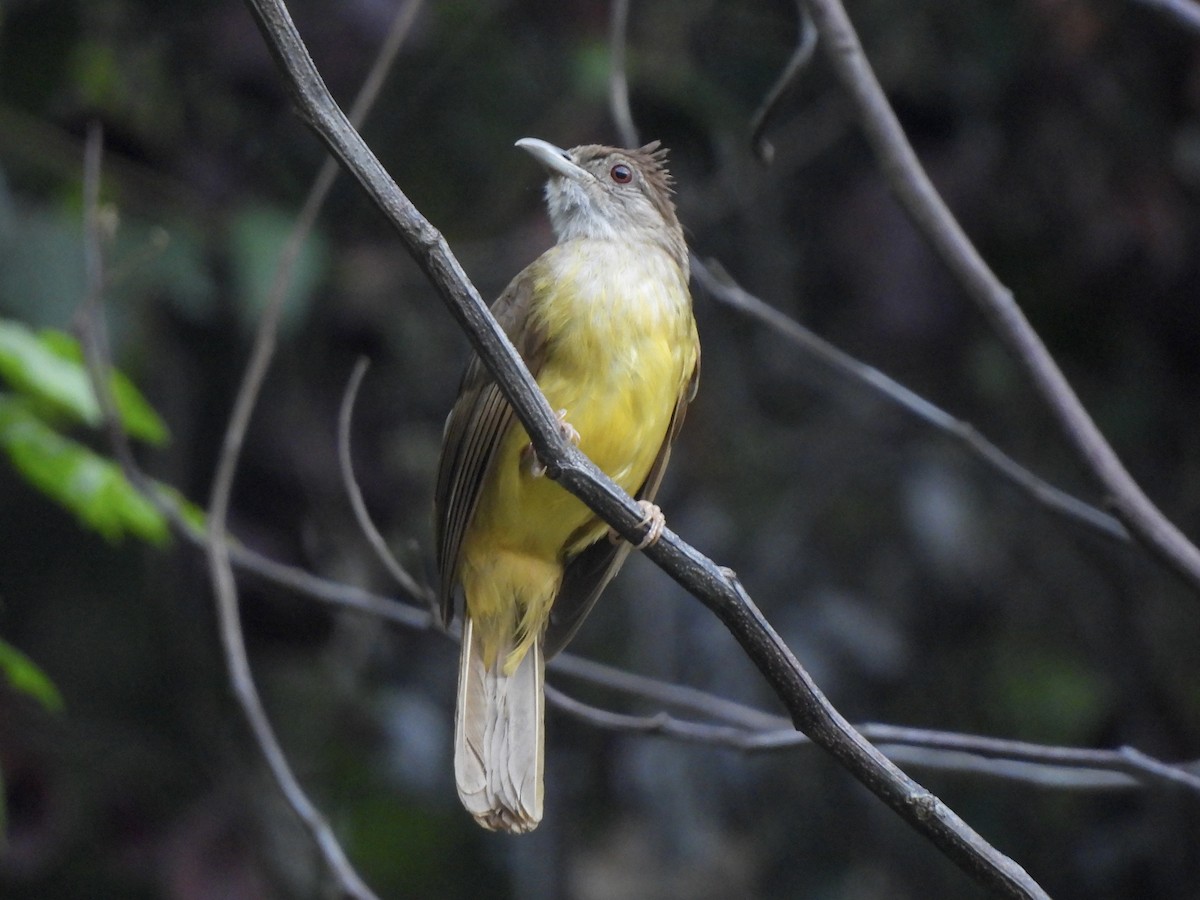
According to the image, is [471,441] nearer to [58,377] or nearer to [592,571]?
[592,571]

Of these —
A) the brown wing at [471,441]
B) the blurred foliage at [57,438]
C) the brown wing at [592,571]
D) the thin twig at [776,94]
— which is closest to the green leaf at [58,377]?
the blurred foliage at [57,438]

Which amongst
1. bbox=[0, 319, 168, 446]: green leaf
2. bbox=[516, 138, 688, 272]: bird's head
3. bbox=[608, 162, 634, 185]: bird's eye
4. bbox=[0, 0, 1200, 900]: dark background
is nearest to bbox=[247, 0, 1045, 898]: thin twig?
bbox=[0, 319, 168, 446]: green leaf

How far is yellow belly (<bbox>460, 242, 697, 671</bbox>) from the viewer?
10.4 ft

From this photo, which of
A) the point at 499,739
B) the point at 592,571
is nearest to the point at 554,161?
the point at 592,571

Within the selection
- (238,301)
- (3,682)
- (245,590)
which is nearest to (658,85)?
(238,301)

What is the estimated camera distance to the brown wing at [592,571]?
11.3 ft

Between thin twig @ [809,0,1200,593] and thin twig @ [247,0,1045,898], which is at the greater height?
thin twig @ [809,0,1200,593]

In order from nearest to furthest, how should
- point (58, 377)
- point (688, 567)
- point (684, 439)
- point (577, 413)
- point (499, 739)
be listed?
point (688, 567), point (58, 377), point (499, 739), point (577, 413), point (684, 439)

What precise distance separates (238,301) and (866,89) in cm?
212

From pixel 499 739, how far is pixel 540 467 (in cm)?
52

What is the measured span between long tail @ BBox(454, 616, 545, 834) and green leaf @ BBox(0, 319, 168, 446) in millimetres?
787

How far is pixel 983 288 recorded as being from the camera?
298 cm

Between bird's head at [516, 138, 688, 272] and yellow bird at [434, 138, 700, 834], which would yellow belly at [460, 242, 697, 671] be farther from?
bird's head at [516, 138, 688, 272]

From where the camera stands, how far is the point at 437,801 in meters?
5.12
